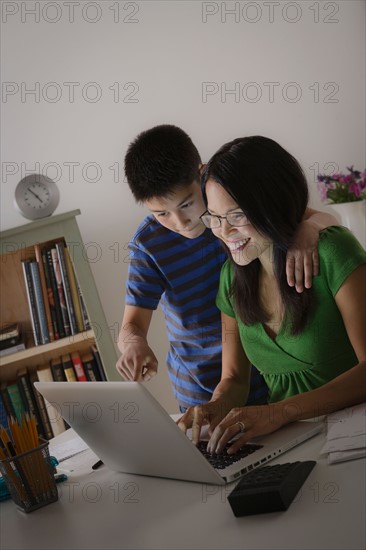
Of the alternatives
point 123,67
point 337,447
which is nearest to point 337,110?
point 123,67

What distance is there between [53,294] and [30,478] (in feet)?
5.79

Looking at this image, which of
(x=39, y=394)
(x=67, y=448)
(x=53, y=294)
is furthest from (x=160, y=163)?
(x=39, y=394)

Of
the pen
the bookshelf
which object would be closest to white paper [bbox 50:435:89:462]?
the pen

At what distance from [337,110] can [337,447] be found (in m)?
2.20

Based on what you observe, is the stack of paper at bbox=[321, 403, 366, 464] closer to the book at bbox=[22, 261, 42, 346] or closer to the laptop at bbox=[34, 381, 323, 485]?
the laptop at bbox=[34, 381, 323, 485]

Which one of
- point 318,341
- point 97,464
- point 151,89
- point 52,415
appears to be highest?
point 151,89

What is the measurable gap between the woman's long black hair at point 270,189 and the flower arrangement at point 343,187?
1.27 metres

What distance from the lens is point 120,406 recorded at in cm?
136

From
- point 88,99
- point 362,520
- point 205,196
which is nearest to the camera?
point 362,520

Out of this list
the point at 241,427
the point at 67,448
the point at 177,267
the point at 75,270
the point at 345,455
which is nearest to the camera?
the point at 345,455

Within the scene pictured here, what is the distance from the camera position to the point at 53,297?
125 inches

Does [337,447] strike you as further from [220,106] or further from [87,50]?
[87,50]

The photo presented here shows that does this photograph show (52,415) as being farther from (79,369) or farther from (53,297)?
(53,297)

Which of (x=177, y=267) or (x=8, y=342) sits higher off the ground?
(x=177, y=267)
